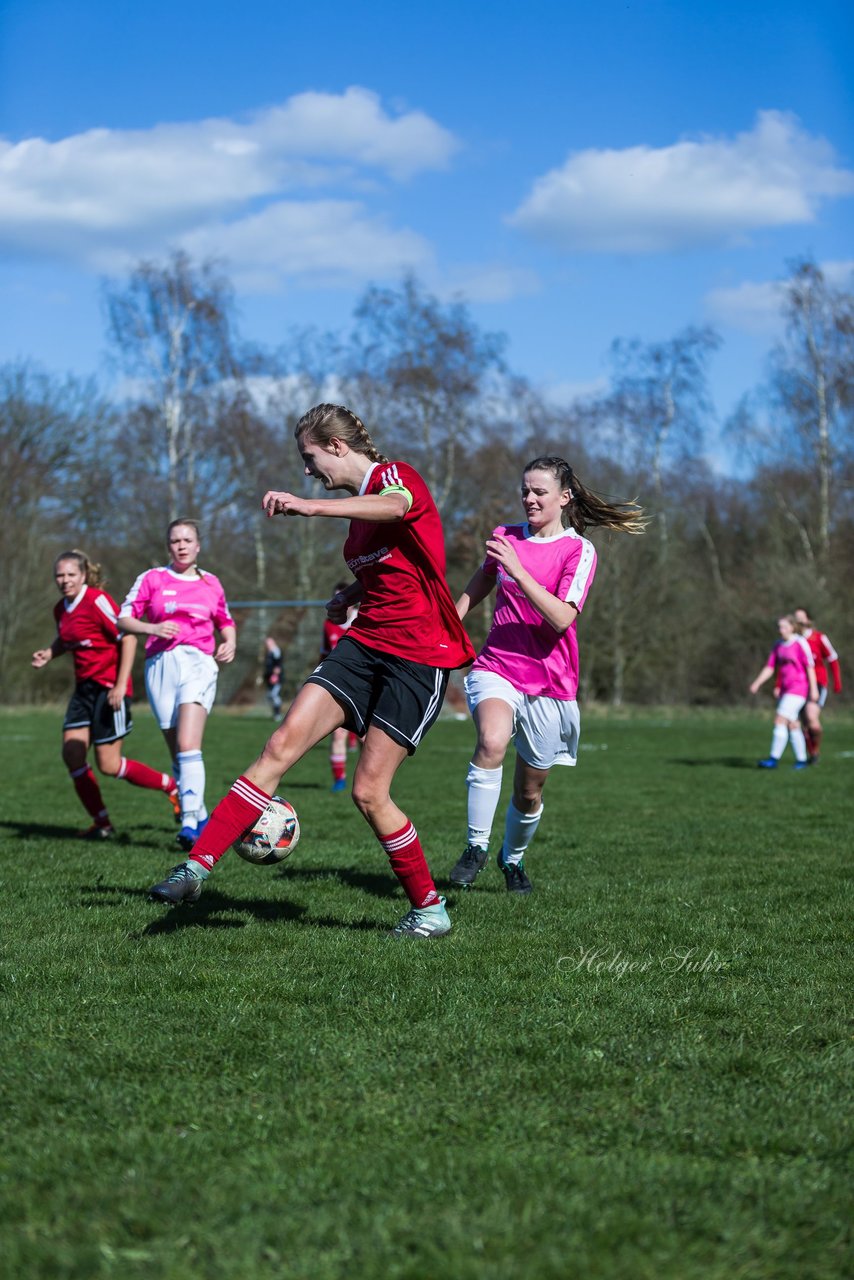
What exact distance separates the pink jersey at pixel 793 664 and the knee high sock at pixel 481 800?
1109cm

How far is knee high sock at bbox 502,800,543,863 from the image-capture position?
6.75m

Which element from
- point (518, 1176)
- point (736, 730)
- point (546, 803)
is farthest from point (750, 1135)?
point (736, 730)

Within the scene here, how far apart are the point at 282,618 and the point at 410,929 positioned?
94.5ft

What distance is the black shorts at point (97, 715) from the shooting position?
29.9ft

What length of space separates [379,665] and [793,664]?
12719 millimetres

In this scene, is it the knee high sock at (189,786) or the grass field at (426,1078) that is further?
the knee high sock at (189,786)

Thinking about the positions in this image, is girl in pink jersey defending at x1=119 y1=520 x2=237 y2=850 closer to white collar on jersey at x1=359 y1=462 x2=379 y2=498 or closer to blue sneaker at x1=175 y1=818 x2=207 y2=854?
blue sneaker at x1=175 y1=818 x2=207 y2=854

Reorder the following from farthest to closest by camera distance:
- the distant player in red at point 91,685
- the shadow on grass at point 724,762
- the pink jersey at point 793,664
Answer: the pink jersey at point 793,664 < the shadow on grass at point 724,762 < the distant player in red at point 91,685

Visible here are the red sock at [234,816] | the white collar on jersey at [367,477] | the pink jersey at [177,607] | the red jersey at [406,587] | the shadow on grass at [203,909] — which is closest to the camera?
the red sock at [234,816]

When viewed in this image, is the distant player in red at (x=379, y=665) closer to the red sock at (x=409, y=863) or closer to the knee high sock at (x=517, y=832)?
the red sock at (x=409, y=863)

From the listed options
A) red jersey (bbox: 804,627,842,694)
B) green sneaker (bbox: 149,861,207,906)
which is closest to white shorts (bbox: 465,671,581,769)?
green sneaker (bbox: 149,861,207,906)

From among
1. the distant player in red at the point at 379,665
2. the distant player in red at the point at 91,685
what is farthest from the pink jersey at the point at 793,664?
the distant player in red at the point at 379,665

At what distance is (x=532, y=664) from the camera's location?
6.57 m

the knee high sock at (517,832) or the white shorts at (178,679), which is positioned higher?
the white shorts at (178,679)
